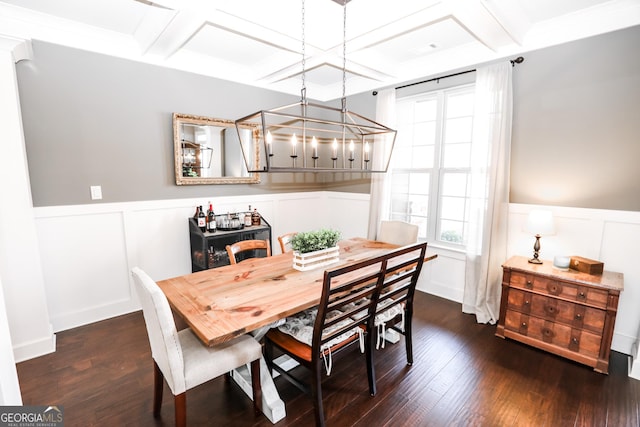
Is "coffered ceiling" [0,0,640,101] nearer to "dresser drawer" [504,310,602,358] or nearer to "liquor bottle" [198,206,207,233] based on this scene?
"liquor bottle" [198,206,207,233]

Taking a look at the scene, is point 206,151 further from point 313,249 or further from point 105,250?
point 313,249

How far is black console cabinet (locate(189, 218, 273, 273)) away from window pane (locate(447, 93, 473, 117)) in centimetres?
243

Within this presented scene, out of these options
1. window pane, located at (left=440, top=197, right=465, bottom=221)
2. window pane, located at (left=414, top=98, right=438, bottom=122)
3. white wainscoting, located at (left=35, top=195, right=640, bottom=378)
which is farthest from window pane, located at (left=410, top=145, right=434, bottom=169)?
white wainscoting, located at (left=35, top=195, right=640, bottom=378)

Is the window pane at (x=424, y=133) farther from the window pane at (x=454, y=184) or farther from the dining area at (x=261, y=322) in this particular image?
the dining area at (x=261, y=322)

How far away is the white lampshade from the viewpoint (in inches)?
97.6

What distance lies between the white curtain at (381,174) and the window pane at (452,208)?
0.66 m

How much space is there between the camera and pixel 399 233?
10.1ft

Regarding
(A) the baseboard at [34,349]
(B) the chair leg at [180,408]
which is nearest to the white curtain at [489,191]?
(B) the chair leg at [180,408]

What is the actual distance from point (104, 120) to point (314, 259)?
2310 mm

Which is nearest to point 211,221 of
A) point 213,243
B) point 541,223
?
point 213,243

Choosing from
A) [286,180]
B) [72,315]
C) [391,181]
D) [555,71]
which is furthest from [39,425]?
[555,71]

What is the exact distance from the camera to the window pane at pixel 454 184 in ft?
10.8

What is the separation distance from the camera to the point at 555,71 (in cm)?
257

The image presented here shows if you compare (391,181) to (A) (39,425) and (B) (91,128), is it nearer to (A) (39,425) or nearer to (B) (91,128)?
(B) (91,128)
